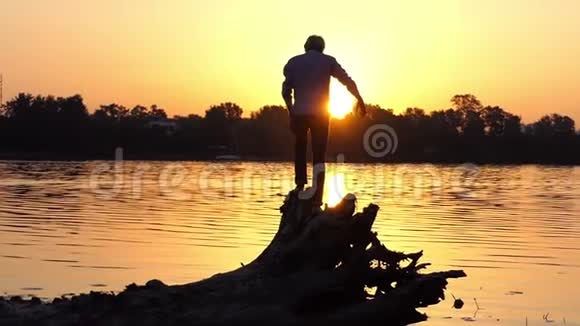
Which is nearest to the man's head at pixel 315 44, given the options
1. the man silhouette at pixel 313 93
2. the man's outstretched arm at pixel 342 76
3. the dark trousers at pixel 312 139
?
the man silhouette at pixel 313 93

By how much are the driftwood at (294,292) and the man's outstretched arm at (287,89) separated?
5.19ft

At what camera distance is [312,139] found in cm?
1344

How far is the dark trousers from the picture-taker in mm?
13180

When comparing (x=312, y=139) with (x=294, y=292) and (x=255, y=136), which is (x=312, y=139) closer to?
(x=294, y=292)

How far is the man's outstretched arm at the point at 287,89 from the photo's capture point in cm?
1322

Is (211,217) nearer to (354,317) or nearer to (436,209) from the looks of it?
(436,209)

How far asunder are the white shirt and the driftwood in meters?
1.47

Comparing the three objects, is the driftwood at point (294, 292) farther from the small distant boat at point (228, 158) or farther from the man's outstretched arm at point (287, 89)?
the small distant boat at point (228, 158)

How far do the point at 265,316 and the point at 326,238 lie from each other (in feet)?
4.60

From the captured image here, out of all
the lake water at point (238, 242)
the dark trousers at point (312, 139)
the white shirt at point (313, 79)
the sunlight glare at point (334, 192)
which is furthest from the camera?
the sunlight glare at point (334, 192)

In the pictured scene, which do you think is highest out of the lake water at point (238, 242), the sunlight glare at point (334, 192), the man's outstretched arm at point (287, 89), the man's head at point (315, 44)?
the man's head at point (315, 44)

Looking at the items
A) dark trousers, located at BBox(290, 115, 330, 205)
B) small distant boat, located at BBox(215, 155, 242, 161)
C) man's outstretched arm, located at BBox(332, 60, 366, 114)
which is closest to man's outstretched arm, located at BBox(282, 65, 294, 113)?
dark trousers, located at BBox(290, 115, 330, 205)

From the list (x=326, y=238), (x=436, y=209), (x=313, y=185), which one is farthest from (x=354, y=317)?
(x=436, y=209)

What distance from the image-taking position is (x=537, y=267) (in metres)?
22.5
